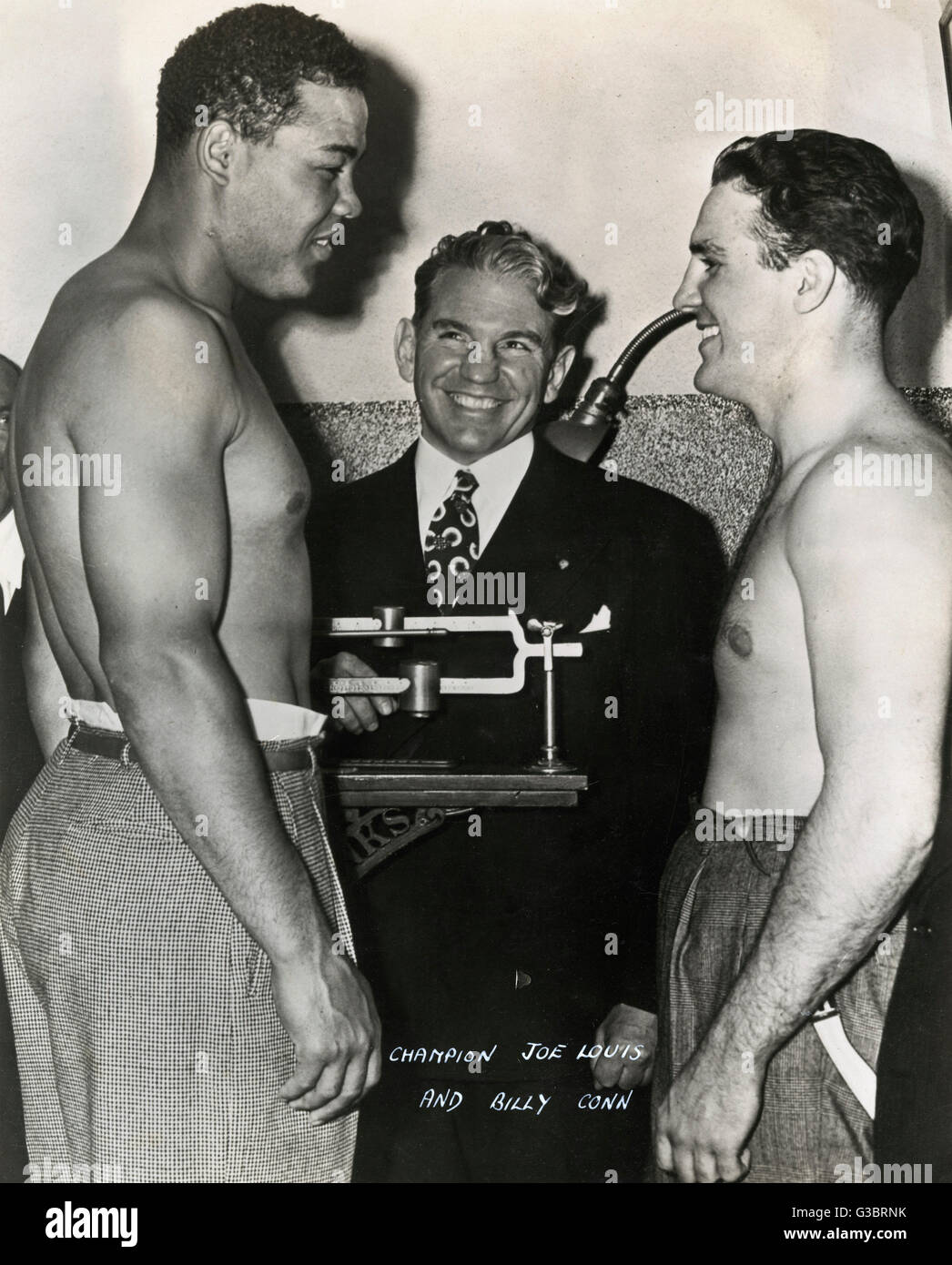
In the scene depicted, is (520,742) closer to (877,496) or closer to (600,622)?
(600,622)

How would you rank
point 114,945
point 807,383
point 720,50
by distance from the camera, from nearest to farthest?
1. point 114,945
2. point 807,383
3. point 720,50

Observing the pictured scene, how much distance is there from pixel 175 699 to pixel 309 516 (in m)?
0.83

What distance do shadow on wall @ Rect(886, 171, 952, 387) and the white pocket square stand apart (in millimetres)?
565

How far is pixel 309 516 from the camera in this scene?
183cm

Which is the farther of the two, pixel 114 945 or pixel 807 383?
pixel 807 383

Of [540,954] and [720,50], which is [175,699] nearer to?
[540,954]

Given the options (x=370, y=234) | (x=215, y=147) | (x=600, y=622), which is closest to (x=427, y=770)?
(x=600, y=622)

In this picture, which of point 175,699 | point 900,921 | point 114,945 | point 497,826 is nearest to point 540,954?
point 497,826

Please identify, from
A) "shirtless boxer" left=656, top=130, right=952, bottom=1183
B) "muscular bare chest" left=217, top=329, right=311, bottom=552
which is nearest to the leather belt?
"muscular bare chest" left=217, top=329, right=311, bottom=552

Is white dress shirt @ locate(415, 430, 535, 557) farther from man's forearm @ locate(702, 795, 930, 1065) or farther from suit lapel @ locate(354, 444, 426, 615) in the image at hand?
man's forearm @ locate(702, 795, 930, 1065)

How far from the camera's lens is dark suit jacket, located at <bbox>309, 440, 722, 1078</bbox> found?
1.69 meters

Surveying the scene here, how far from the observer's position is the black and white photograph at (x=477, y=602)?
1.09m

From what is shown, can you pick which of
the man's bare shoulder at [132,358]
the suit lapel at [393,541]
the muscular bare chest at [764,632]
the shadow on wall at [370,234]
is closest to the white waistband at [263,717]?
the man's bare shoulder at [132,358]

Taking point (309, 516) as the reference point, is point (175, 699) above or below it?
below
